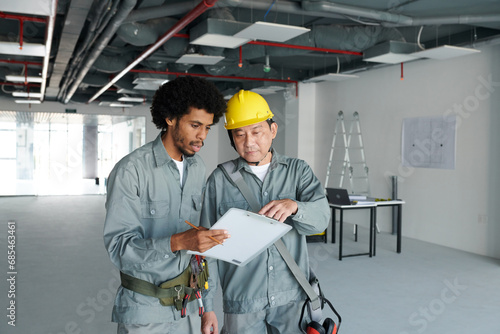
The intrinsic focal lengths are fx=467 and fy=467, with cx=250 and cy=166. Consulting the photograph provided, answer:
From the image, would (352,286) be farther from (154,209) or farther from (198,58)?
(198,58)

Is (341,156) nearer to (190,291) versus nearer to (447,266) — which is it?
(447,266)

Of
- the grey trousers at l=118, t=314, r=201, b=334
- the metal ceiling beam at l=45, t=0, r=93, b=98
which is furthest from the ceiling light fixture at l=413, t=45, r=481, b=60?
the grey trousers at l=118, t=314, r=201, b=334

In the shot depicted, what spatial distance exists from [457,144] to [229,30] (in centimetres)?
371

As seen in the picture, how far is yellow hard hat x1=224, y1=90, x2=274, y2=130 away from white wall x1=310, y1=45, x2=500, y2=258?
5.40m

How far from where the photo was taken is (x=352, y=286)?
4.70 m

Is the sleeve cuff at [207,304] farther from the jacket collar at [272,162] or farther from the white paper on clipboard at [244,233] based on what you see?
the jacket collar at [272,162]

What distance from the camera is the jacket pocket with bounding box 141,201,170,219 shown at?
1618 mm

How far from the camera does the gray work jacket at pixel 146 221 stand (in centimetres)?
147

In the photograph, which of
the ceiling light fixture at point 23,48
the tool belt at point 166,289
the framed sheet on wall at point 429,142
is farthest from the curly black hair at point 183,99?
the framed sheet on wall at point 429,142

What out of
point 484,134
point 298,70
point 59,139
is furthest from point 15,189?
point 484,134

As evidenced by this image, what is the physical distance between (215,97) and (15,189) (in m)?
15.2

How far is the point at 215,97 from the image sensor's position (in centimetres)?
173

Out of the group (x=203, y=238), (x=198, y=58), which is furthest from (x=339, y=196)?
(x=203, y=238)

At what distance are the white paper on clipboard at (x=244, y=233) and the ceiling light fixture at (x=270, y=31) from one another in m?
3.55
